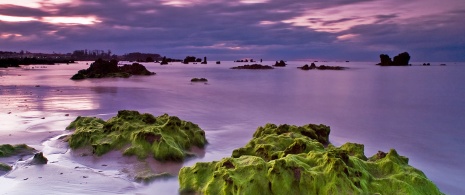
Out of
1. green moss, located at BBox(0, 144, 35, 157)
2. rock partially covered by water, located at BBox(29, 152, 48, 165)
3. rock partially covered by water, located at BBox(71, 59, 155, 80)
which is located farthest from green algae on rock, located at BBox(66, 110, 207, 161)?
rock partially covered by water, located at BBox(71, 59, 155, 80)

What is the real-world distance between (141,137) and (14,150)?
2.56 metres

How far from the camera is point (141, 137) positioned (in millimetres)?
8242

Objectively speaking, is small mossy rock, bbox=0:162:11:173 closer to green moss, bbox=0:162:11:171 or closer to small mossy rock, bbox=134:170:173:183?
green moss, bbox=0:162:11:171

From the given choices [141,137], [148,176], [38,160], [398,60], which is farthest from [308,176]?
[398,60]

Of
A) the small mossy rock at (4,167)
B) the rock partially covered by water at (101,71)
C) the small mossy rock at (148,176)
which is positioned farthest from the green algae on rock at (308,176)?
the rock partially covered by water at (101,71)

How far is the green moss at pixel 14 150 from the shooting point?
307 inches

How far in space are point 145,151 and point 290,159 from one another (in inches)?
142

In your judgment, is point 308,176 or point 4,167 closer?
point 308,176

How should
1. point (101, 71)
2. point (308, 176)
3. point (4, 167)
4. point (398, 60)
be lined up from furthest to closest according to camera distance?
1. point (398, 60)
2. point (101, 71)
3. point (4, 167)
4. point (308, 176)

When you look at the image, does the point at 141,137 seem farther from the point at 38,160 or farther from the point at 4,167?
the point at 4,167

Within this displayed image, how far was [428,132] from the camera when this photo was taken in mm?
12492

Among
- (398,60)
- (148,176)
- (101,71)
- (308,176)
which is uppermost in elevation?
(398,60)

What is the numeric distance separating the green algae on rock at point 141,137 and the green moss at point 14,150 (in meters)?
0.84

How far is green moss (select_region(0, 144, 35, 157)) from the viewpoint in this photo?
307 inches
